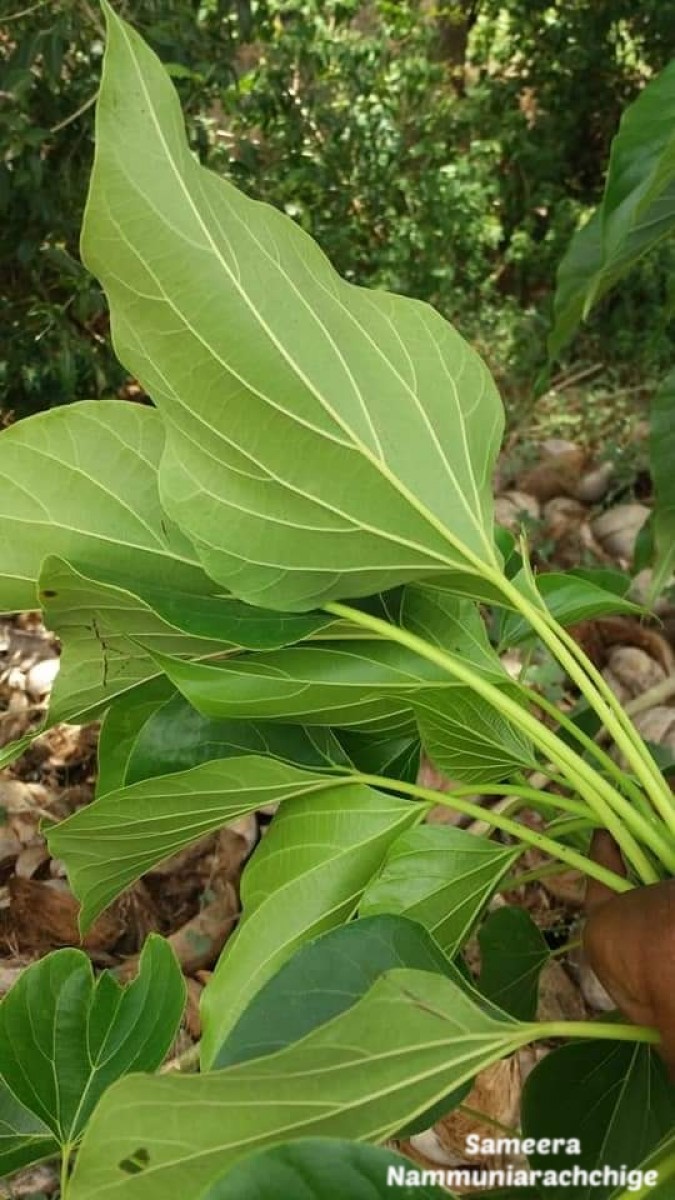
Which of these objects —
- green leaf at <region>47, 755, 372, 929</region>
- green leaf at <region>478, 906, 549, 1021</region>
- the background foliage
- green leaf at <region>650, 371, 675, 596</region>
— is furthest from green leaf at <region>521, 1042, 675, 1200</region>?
the background foliage

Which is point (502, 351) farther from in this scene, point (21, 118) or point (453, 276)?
point (21, 118)

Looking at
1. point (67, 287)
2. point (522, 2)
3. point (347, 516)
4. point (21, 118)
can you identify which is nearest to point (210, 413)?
point (347, 516)

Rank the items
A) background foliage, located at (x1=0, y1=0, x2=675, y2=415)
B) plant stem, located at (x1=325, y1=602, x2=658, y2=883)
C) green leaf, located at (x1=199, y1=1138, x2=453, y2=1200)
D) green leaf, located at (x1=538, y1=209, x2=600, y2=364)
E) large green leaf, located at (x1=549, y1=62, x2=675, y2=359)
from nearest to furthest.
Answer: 1. green leaf, located at (x1=199, y1=1138, x2=453, y2=1200)
2. plant stem, located at (x1=325, y1=602, x2=658, y2=883)
3. large green leaf, located at (x1=549, y1=62, x2=675, y2=359)
4. green leaf, located at (x1=538, y1=209, x2=600, y2=364)
5. background foliage, located at (x1=0, y1=0, x2=675, y2=415)

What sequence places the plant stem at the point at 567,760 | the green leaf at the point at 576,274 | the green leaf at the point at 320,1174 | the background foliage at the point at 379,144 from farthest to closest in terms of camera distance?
the background foliage at the point at 379,144 → the green leaf at the point at 576,274 → the plant stem at the point at 567,760 → the green leaf at the point at 320,1174

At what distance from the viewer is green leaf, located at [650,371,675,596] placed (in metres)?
0.70

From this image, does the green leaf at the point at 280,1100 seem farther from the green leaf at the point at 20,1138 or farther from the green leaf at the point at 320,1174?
the green leaf at the point at 20,1138

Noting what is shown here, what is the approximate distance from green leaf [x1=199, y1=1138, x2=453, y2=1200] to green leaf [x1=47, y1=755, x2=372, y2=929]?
15cm

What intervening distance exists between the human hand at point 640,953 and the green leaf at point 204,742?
0.13m

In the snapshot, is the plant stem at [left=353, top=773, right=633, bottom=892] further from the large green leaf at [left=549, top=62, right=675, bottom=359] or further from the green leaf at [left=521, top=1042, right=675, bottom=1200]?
the large green leaf at [left=549, top=62, right=675, bottom=359]

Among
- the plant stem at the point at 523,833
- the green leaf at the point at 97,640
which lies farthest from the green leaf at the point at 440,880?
the green leaf at the point at 97,640

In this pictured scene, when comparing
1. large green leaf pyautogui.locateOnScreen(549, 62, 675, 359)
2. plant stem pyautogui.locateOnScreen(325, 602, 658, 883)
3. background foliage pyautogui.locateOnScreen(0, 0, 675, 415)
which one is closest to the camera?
plant stem pyautogui.locateOnScreen(325, 602, 658, 883)

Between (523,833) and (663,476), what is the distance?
35 centimetres

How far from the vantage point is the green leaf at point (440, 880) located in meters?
0.43

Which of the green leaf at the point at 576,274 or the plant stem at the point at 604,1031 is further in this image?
the green leaf at the point at 576,274
